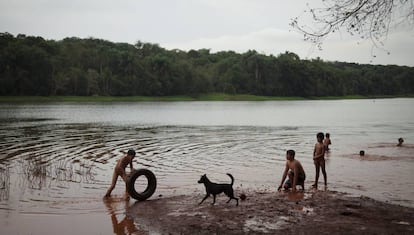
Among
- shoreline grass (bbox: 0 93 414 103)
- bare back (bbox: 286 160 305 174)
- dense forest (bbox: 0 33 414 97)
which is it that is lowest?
bare back (bbox: 286 160 305 174)

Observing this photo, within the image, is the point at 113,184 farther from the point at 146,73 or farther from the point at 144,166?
the point at 146,73

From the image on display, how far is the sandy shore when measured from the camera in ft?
31.8

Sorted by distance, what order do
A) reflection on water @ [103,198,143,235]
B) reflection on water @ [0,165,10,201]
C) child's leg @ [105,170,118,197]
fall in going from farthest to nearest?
reflection on water @ [0,165,10,201] → child's leg @ [105,170,118,197] → reflection on water @ [103,198,143,235]

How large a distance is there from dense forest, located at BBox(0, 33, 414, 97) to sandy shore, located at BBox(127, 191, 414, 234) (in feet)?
251

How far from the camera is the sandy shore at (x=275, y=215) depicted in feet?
31.8

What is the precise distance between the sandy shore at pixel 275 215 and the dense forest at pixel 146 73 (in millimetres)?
76600

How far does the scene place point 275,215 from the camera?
1090cm

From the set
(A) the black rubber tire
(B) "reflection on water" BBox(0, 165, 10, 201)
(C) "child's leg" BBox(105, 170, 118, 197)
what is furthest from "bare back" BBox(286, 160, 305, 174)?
(B) "reflection on water" BBox(0, 165, 10, 201)

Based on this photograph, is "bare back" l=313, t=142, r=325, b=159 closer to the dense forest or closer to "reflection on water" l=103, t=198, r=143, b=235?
"reflection on water" l=103, t=198, r=143, b=235

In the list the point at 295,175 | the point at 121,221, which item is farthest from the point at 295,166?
the point at 121,221

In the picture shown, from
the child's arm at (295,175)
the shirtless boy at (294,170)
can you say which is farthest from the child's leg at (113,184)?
the child's arm at (295,175)

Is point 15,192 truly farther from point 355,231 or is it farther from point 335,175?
point 335,175

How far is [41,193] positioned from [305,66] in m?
170

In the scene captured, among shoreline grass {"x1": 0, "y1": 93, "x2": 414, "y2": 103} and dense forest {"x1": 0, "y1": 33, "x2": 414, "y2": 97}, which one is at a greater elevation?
dense forest {"x1": 0, "y1": 33, "x2": 414, "y2": 97}
